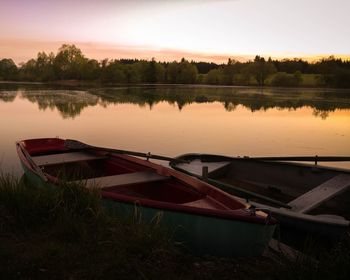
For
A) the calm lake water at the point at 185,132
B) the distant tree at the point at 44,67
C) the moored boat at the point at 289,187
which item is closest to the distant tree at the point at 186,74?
the distant tree at the point at 44,67

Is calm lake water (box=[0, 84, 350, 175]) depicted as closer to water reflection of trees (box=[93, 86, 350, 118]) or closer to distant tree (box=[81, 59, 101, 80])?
water reflection of trees (box=[93, 86, 350, 118])

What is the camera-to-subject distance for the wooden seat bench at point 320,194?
19.7ft


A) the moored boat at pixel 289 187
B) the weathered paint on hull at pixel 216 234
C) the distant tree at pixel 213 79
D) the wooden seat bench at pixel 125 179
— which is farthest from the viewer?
the distant tree at pixel 213 79

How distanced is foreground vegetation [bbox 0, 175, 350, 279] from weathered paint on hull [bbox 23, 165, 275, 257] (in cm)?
14

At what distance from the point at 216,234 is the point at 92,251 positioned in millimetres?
1590

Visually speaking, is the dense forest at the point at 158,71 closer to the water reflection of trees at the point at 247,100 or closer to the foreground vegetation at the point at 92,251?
the water reflection of trees at the point at 247,100

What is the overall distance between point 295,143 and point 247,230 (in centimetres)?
1147

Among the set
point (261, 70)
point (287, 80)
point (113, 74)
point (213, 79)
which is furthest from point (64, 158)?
point (213, 79)

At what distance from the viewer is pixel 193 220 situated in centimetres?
483

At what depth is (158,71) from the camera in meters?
104

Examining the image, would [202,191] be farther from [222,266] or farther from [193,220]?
[222,266]

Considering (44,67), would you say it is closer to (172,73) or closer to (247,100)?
(172,73)

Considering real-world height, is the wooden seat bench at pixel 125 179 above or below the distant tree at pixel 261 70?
below

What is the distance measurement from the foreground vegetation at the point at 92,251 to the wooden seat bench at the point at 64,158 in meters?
3.35
